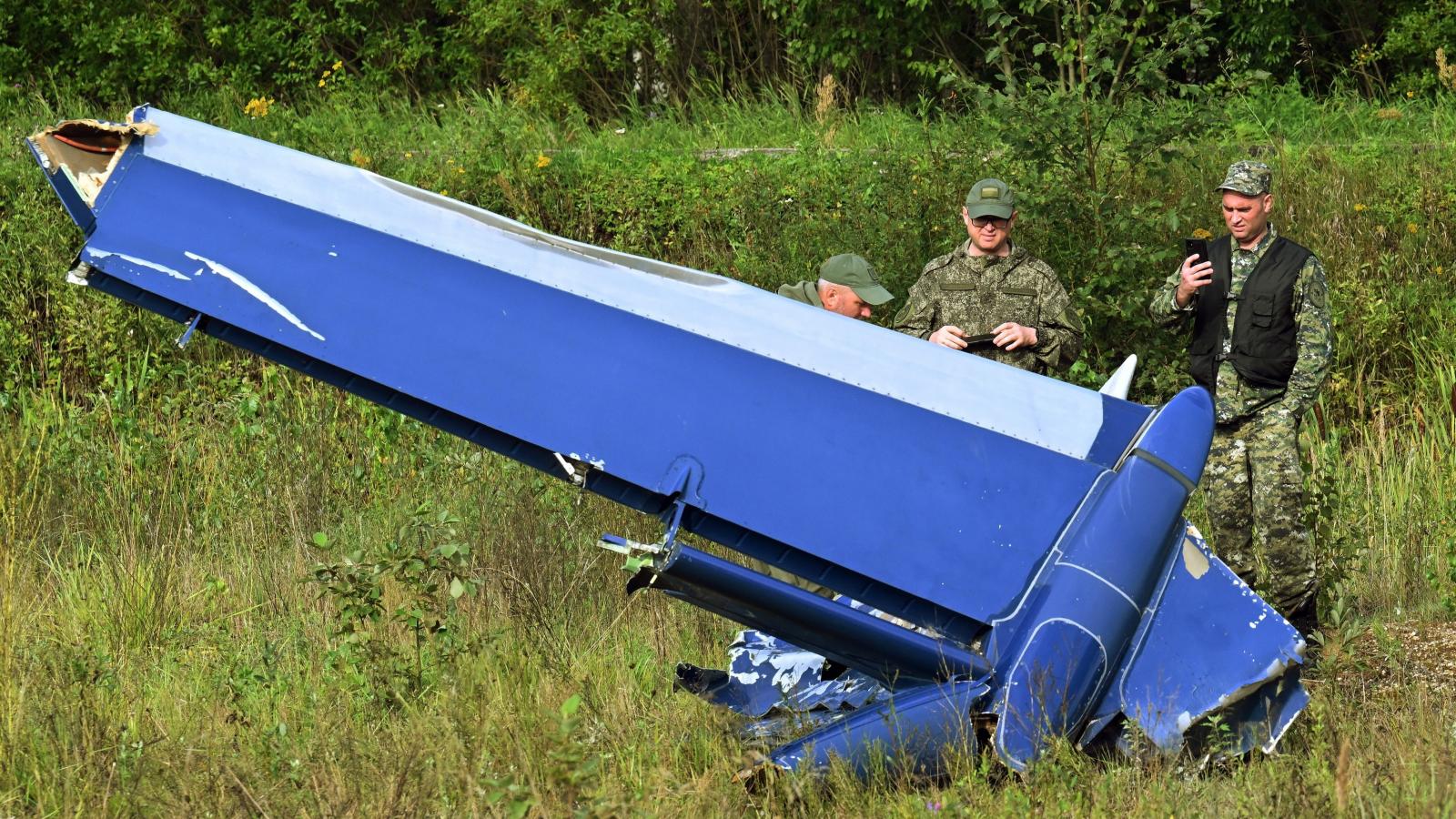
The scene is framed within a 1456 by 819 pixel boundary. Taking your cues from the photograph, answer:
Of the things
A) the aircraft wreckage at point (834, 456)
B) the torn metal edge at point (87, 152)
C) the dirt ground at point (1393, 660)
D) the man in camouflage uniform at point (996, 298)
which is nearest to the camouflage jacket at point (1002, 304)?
the man in camouflage uniform at point (996, 298)

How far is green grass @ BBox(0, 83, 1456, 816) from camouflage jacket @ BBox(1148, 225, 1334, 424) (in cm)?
39

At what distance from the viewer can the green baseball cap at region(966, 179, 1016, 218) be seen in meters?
6.41

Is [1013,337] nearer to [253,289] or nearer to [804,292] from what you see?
[804,292]

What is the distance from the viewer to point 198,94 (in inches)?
593

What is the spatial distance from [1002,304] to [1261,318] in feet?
3.34

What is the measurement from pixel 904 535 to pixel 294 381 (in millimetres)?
6250

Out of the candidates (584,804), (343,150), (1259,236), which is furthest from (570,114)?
(584,804)

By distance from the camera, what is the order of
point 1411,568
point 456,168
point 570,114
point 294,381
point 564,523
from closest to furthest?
point 1411,568
point 564,523
point 294,381
point 456,168
point 570,114

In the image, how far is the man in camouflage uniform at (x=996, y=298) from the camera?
6.37 m

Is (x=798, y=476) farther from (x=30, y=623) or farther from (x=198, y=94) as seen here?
(x=198, y=94)

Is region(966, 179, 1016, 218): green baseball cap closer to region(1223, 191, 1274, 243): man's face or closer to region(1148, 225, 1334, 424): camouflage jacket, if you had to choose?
region(1148, 225, 1334, 424): camouflage jacket

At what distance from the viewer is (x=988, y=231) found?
6.45m

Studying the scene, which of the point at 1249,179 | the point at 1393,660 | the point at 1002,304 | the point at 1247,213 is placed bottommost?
the point at 1393,660

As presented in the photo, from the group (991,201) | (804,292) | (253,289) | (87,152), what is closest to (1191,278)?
(991,201)
